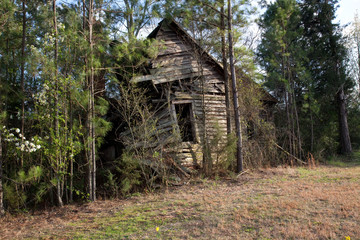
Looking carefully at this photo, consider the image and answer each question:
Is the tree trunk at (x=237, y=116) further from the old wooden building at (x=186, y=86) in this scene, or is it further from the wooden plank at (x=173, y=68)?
the wooden plank at (x=173, y=68)

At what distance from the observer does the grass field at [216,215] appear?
15.9ft

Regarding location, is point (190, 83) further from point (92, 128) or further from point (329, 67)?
point (329, 67)

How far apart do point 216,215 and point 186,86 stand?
22.8 ft

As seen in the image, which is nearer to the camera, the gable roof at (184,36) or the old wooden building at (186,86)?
the old wooden building at (186,86)

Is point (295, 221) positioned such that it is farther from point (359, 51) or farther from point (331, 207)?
point (359, 51)

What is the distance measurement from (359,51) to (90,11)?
20.4 metres

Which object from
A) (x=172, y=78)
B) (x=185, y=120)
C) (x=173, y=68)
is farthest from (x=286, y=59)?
(x=185, y=120)

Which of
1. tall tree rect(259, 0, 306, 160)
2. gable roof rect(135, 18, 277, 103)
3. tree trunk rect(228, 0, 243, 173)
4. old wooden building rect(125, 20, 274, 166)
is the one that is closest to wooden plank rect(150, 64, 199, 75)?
old wooden building rect(125, 20, 274, 166)

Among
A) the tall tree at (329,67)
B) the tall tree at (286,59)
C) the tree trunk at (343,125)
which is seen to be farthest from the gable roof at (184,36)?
the tree trunk at (343,125)

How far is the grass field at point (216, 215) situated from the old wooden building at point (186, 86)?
2860mm

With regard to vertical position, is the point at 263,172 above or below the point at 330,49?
below

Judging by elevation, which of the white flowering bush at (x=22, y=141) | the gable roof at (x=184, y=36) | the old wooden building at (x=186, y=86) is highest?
the gable roof at (x=184, y=36)

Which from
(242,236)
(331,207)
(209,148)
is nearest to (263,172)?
(209,148)

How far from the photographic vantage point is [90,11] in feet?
26.4
